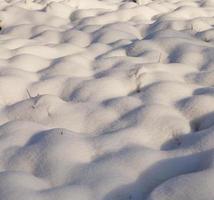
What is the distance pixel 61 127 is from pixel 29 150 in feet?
1.03

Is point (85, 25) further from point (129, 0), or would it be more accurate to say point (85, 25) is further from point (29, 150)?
point (29, 150)

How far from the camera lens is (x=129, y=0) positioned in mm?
5031

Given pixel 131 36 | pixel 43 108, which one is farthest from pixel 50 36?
pixel 43 108

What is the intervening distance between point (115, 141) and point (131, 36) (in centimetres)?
186

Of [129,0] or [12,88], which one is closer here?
[12,88]

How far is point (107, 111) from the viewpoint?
214cm

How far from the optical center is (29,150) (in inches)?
69.6

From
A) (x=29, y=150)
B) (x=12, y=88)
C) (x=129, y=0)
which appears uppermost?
(x=29, y=150)

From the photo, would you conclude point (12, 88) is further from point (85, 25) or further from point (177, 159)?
point (85, 25)

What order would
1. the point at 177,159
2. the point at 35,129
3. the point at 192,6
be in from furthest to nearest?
the point at 192,6 < the point at 35,129 < the point at 177,159

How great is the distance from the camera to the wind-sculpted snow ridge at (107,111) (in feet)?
4.98

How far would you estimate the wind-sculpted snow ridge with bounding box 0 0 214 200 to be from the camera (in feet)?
4.98

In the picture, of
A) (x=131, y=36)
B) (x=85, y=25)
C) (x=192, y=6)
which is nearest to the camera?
(x=131, y=36)

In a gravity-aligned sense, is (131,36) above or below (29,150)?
below
